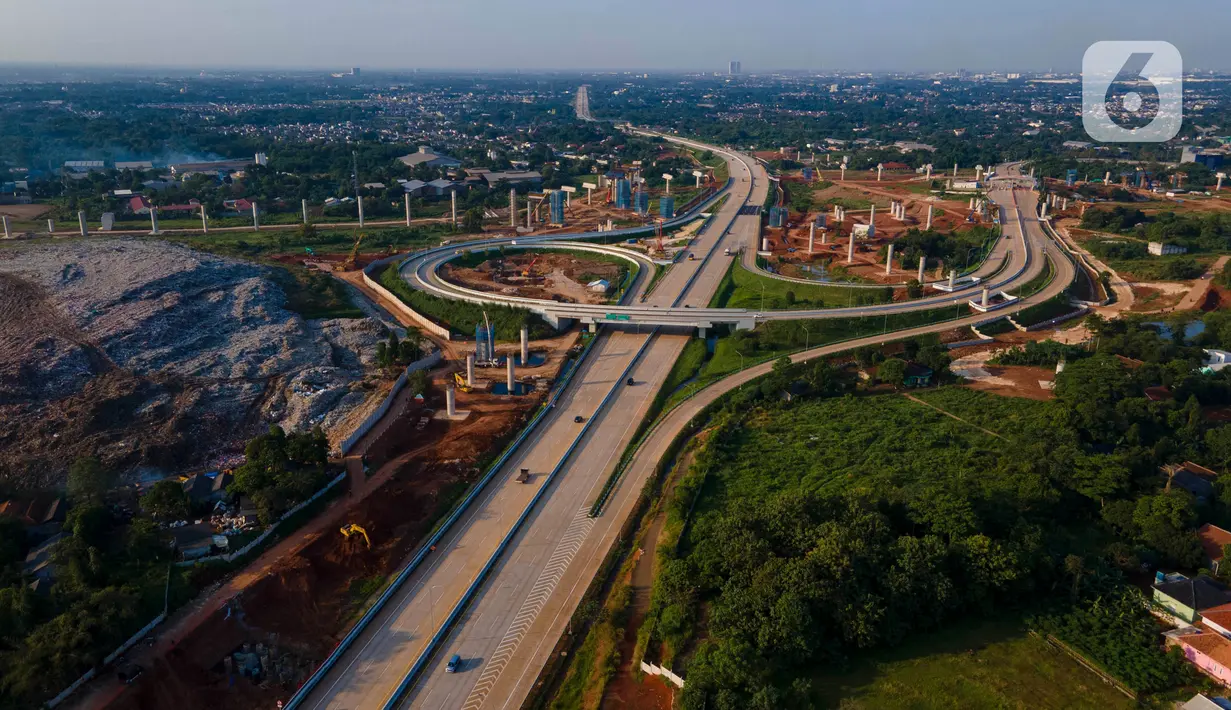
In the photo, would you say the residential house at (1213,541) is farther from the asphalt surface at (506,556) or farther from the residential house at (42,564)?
the residential house at (42,564)

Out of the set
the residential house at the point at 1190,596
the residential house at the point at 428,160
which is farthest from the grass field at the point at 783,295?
the residential house at the point at 428,160

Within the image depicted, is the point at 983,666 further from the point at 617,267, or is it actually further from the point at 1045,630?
the point at 617,267

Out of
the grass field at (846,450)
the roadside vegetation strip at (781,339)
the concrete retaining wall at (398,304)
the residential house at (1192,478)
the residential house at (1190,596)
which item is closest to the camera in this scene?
the residential house at (1190,596)

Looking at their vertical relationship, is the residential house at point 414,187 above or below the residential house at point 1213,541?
above

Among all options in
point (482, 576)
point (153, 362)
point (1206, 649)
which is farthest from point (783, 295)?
point (153, 362)

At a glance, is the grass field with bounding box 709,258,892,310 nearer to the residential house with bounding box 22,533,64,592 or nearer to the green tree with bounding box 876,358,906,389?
the green tree with bounding box 876,358,906,389

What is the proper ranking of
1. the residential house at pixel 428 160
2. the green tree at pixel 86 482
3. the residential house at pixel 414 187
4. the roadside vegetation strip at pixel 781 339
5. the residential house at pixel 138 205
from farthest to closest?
the residential house at pixel 428 160 < the residential house at pixel 414 187 < the residential house at pixel 138 205 < the roadside vegetation strip at pixel 781 339 < the green tree at pixel 86 482

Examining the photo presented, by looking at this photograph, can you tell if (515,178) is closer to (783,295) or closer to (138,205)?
(138,205)

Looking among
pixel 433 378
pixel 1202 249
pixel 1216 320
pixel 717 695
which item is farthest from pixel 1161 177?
pixel 717 695
